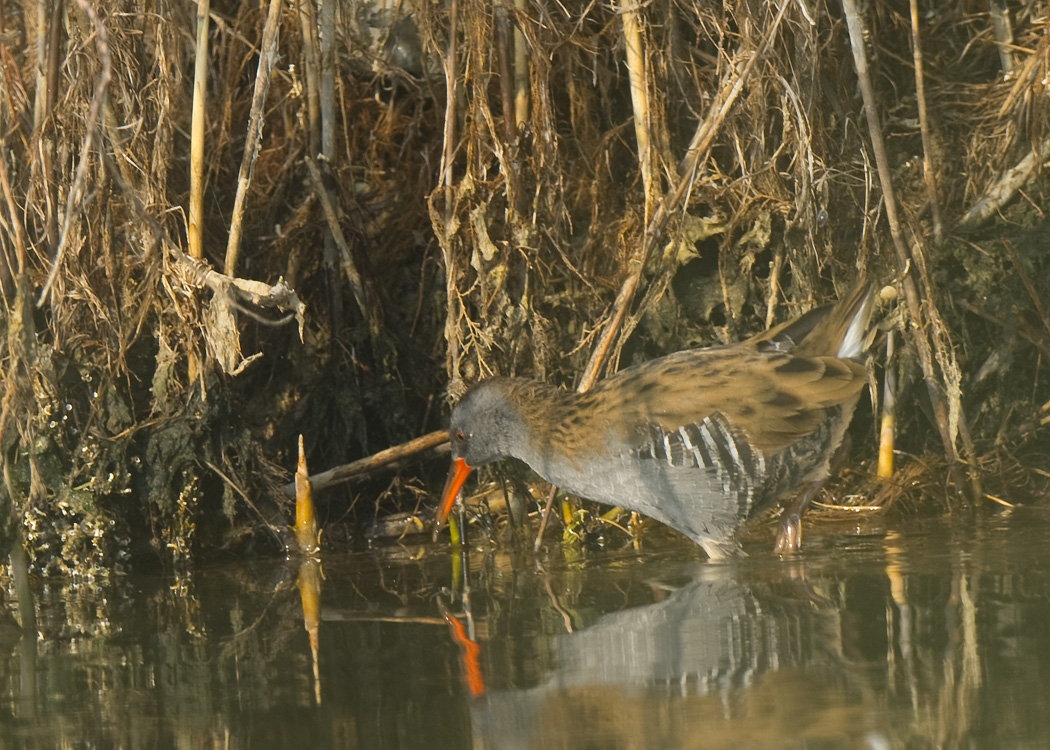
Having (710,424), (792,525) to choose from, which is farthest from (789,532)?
(710,424)

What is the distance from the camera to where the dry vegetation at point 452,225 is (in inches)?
172

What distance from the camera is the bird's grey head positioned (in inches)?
170

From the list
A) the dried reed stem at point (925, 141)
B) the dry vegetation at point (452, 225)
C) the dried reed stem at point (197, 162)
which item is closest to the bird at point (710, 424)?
the dry vegetation at point (452, 225)

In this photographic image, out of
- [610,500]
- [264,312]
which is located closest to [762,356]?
[610,500]

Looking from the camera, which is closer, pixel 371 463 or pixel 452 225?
pixel 452 225

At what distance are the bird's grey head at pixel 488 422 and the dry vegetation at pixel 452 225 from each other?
247 mm

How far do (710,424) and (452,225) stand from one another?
50.3 inches

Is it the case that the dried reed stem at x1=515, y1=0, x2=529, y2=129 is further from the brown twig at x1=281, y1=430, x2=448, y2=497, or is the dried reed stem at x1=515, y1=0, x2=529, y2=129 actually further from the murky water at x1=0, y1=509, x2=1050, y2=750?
the murky water at x1=0, y1=509, x2=1050, y2=750

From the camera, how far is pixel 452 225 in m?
4.59

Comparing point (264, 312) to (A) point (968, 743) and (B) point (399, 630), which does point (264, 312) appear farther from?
(A) point (968, 743)

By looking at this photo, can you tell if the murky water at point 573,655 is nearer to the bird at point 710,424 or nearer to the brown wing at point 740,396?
the bird at point 710,424

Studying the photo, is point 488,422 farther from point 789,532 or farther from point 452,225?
point 789,532

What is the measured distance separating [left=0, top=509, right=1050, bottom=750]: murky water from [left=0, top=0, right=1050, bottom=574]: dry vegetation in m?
0.69

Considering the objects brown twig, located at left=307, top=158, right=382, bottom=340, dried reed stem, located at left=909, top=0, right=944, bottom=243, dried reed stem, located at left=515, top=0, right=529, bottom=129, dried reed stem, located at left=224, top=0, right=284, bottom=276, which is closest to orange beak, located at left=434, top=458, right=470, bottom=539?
brown twig, located at left=307, top=158, right=382, bottom=340
